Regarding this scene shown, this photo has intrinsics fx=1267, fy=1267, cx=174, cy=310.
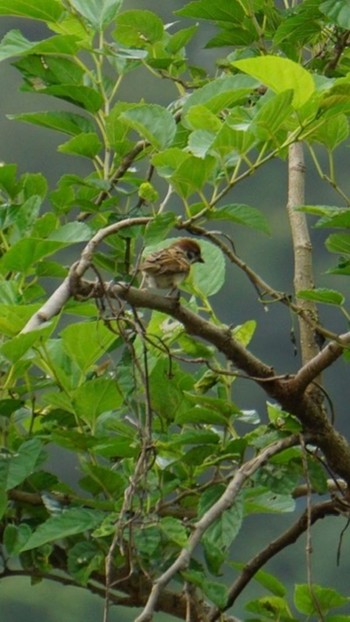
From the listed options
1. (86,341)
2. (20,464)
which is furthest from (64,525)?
(86,341)

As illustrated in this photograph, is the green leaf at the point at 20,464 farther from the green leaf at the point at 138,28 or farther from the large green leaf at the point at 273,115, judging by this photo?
the green leaf at the point at 138,28

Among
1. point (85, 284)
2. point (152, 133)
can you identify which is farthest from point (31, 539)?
point (152, 133)

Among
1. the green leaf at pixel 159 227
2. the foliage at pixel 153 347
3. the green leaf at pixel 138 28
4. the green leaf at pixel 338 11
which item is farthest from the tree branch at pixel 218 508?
the green leaf at pixel 138 28

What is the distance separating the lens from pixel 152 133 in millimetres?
1227

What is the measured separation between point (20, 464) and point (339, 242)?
421 mm

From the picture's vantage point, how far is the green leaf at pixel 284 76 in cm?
109

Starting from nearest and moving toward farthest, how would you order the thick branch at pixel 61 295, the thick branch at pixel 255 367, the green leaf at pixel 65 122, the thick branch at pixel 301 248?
the thick branch at pixel 61 295
the thick branch at pixel 255 367
the green leaf at pixel 65 122
the thick branch at pixel 301 248

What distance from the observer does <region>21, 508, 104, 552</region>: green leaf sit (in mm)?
1267

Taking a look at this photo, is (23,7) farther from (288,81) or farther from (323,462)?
(323,462)

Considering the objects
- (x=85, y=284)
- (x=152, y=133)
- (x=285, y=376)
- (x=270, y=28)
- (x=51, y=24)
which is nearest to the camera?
(x=85, y=284)

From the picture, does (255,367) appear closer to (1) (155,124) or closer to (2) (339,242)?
(2) (339,242)

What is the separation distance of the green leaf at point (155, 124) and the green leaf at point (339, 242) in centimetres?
25

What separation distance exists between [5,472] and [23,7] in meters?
0.52

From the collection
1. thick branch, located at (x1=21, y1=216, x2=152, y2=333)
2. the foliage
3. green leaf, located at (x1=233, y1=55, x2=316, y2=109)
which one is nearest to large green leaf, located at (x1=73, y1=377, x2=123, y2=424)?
the foliage
